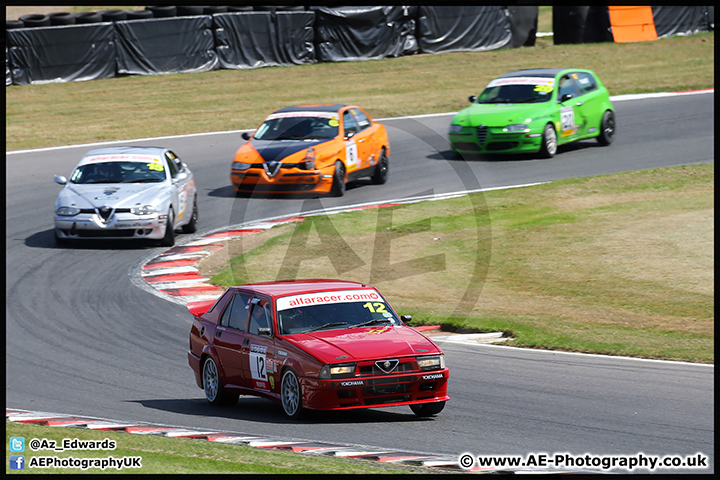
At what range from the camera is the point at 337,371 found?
27.9ft

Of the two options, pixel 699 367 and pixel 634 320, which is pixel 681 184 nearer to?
pixel 634 320

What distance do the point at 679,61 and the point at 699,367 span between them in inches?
1040

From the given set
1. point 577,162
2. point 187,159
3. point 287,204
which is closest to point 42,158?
point 187,159

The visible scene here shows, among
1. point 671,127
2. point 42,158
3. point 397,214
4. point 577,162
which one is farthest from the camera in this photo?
point 671,127

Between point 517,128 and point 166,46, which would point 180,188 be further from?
point 166,46

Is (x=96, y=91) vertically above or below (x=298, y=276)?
above

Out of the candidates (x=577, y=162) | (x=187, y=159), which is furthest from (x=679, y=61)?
(x=187, y=159)

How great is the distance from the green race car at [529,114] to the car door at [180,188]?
672cm

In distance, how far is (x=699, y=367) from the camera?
10383mm

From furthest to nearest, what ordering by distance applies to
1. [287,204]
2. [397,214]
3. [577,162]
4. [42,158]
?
[42,158] → [577,162] → [287,204] → [397,214]

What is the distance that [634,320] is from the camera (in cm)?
1243

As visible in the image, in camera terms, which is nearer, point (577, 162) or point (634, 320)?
point (634, 320)

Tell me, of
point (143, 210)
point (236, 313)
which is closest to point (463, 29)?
point (143, 210)

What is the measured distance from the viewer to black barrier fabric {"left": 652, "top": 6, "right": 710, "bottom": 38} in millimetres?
37312
